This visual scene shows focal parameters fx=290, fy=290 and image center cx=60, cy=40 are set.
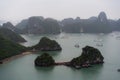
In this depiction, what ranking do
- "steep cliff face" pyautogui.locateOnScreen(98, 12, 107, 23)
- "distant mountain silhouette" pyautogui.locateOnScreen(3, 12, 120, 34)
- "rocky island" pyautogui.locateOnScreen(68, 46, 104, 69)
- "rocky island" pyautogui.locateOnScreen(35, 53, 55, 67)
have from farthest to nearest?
"steep cliff face" pyautogui.locateOnScreen(98, 12, 107, 23)
"distant mountain silhouette" pyautogui.locateOnScreen(3, 12, 120, 34)
"rocky island" pyautogui.locateOnScreen(35, 53, 55, 67)
"rocky island" pyautogui.locateOnScreen(68, 46, 104, 69)

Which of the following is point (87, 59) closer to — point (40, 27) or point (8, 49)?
point (8, 49)

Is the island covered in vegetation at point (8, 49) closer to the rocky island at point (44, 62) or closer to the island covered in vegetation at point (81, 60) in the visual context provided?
the rocky island at point (44, 62)

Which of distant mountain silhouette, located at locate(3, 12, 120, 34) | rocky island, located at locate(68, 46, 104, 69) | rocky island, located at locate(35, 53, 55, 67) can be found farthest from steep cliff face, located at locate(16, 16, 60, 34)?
rocky island, located at locate(35, 53, 55, 67)

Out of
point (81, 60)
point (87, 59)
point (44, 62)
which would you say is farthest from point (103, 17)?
point (44, 62)

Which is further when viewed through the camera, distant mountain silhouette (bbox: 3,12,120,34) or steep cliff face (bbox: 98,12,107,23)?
steep cliff face (bbox: 98,12,107,23)

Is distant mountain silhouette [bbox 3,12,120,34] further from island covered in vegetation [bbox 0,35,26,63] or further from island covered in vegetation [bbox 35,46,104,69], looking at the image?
island covered in vegetation [bbox 35,46,104,69]

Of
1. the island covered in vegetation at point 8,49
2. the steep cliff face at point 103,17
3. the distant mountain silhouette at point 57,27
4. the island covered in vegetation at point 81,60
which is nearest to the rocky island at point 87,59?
the island covered in vegetation at point 81,60

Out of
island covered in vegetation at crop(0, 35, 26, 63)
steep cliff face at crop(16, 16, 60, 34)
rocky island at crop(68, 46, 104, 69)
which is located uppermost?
steep cliff face at crop(16, 16, 60, 34)

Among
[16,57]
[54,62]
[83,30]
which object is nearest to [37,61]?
[54,62]
